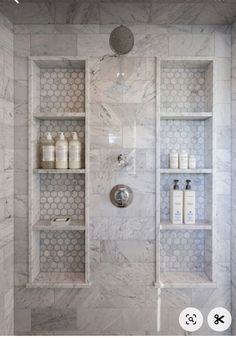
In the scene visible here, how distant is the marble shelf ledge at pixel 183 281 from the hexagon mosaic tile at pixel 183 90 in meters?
0.83

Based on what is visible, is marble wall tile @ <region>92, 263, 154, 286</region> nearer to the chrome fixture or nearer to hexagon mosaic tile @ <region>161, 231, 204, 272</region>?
hexagon mosaic tile @ <region>161, 231, 204, 272</region>

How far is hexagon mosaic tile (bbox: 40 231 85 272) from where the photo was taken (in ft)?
4.96

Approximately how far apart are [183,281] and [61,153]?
86 centimetres

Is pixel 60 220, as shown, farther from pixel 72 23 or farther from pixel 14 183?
pixel 72 23

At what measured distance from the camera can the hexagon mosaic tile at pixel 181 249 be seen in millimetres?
1503

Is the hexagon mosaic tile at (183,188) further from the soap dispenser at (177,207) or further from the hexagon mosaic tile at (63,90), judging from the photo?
the hexagon mosaic tile at (63,90)

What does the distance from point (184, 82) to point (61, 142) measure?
69cm

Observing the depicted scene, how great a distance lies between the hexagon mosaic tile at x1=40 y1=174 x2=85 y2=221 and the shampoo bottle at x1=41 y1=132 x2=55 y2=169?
83 mm

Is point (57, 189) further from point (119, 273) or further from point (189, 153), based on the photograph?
point (189, 153)

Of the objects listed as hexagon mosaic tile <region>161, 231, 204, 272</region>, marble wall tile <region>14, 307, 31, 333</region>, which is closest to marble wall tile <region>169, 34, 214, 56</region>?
hexagon mosaic tile <region>161, 231, 204, 272</region>

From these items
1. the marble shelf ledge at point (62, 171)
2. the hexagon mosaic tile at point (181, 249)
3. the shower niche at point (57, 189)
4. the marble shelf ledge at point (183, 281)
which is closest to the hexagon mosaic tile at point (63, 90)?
the shower niche at point (57, 189)

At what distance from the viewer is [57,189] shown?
1518 mm

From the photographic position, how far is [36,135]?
4.88ft

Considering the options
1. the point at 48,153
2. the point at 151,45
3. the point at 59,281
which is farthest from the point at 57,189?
the point at 151,45
